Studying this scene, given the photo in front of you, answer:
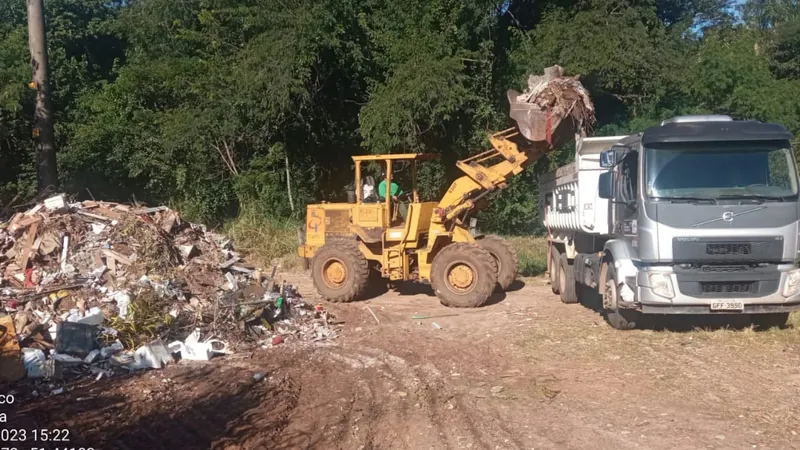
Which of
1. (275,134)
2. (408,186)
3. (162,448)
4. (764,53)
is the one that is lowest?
(162,448)

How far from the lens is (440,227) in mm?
13680

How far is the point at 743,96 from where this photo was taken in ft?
73.3

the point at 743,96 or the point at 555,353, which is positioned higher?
the point at 743,96

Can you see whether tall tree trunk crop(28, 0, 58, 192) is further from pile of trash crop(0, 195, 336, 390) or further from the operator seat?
the operator seat

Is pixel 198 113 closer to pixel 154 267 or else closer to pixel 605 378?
pixel 154 267

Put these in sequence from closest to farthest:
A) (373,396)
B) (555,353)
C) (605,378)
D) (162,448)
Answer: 1. (162,448)
2. (373,396)
3. (605,378)
4. (555,353)

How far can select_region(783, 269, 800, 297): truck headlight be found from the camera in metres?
9.56

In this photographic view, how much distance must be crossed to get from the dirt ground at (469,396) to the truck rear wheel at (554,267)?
3036mm

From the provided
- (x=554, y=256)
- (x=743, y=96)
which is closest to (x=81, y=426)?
(x=554, y=256)

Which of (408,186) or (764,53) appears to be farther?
(764,53)

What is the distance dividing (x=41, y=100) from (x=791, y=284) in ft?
45.8

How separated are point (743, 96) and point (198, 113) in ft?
52.4

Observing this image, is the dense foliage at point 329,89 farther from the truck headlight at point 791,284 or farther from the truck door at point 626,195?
the truck headlight at point 791,284

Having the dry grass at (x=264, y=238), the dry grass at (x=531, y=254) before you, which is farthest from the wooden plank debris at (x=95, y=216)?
the dry grass at (x=531, y=254)
